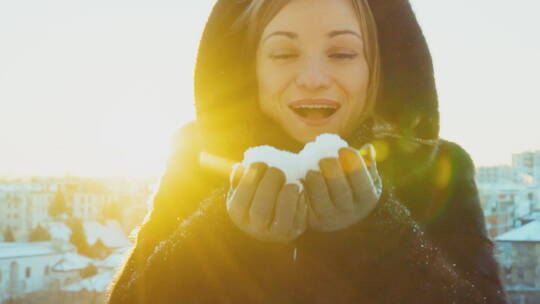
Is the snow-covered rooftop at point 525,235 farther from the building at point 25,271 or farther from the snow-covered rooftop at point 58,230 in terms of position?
the snow-covered rooftop at point 58,230

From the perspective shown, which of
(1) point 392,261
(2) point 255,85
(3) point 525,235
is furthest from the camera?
(3) point 525,235

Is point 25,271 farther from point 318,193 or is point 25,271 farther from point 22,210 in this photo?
point 318,193

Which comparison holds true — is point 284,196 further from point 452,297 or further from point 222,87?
point 222,87

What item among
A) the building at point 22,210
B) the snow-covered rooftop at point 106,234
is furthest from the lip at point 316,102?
the building at point 22,210

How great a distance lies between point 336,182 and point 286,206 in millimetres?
92

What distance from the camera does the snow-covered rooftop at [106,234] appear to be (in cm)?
2617

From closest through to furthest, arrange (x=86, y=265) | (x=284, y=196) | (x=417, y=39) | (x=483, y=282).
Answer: (x=284, y=196)
(x=483, y=282)
(x=417, y=39)
(x=86, y=265)

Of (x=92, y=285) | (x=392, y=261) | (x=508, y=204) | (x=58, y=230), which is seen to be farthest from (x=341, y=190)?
(x=58, y=230)

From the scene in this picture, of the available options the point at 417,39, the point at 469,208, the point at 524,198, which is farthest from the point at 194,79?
the point at 524,198

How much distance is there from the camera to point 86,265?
22.1 m

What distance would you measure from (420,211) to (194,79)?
26.8 inches

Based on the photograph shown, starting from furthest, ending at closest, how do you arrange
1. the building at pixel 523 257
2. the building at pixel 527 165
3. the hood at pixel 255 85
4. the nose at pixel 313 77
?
the building at pixel 527 165 → the building at pixel 523 257 → the hood at pixel 255 85 → the nose at pixel 313 77

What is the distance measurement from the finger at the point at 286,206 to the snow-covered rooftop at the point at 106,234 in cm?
2628

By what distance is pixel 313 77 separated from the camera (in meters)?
1.17
